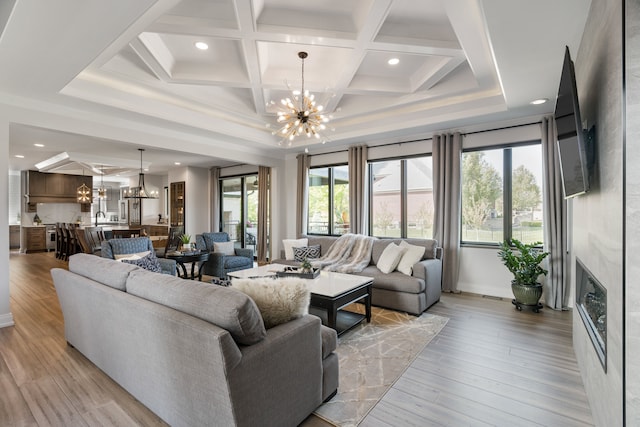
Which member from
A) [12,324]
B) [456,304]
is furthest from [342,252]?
[12,324]

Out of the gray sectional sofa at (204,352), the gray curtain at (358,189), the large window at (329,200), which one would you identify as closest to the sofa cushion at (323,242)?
the gray curtain at (358,189)

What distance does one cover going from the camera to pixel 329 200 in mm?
6895

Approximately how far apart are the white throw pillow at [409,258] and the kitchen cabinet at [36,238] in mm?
10953

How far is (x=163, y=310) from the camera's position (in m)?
1.75

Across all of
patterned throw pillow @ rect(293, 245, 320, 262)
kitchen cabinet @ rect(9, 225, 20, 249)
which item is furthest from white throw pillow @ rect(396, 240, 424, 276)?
kitchen cabinet @ rect(9, 225, 20, 249)

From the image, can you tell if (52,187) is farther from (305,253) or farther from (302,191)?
(305,253)

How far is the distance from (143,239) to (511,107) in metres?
5.46

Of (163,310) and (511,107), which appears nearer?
(163,310)

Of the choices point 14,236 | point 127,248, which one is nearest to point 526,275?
point 127,248

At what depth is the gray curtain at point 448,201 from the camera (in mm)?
5020

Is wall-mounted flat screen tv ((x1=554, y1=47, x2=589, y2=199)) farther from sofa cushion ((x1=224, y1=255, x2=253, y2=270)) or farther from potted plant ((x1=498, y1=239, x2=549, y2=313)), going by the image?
sofa cushion ((x1=224, y1=255, x2=253, y2=270))

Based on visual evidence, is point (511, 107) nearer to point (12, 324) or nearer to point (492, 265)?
point (492, 265)

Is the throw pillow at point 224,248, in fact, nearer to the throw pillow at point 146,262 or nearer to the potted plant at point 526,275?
the throw pillow at point 146,262

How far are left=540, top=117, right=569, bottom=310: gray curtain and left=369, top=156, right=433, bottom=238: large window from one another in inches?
66.3
